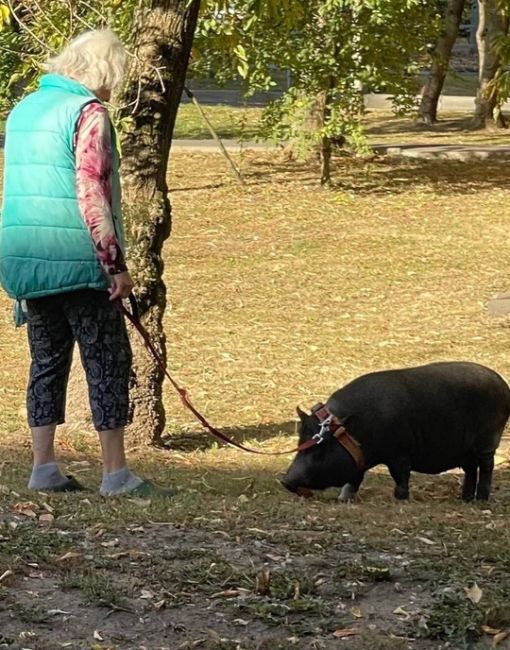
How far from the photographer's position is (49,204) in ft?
19.0

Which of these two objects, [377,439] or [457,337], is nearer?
[377,439]

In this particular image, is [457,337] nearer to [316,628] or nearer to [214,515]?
[214,515]

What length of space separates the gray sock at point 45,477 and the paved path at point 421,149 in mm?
19091

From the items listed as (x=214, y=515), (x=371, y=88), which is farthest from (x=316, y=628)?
(x=371, y=88)

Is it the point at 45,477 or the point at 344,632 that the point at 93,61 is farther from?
the point at 344,632

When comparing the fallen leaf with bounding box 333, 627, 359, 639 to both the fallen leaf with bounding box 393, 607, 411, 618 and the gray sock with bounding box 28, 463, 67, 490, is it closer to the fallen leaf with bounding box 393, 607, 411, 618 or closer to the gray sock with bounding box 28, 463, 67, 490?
the fallen leaf with bounding box 393, 607, 411, 618

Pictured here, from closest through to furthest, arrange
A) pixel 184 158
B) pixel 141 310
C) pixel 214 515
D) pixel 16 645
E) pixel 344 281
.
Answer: pixel 16 645, pixel 214 515, pixel 141 310, pixel 344 281, pixel 184 158

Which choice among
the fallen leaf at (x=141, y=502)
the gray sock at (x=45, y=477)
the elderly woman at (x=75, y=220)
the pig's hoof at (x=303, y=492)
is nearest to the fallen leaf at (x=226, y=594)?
the fallen leaf at (x=141, y=502)

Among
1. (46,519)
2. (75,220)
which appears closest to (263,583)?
(46,519)

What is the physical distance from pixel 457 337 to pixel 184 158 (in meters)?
13.9

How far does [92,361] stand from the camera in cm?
600

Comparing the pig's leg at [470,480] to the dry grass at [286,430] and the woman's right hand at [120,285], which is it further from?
the woman's right hand at [120,285]

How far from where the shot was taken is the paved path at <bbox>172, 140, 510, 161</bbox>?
2572 cm

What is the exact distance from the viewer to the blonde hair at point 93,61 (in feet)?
19.1
